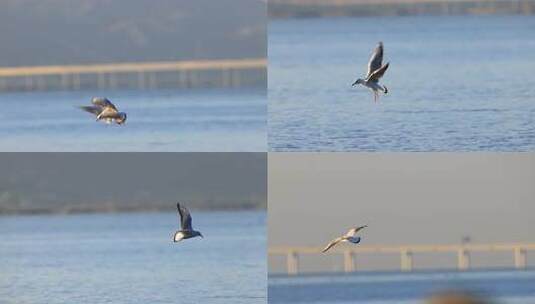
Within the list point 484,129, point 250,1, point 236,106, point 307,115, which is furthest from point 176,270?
point 484,129

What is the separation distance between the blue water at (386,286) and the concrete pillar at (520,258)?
0.12 meters

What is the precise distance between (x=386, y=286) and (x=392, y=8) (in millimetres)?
3500

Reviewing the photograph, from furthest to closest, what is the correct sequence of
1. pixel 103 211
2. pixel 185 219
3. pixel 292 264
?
1. pixel 103 211
2. pixel 292 264
3. pixel 185 219

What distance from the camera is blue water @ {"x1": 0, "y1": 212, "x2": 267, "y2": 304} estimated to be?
1773cm

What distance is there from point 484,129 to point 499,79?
401 centimetres

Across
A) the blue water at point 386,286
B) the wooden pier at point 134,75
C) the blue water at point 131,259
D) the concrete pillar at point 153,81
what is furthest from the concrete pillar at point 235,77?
the blue water at point 386,286

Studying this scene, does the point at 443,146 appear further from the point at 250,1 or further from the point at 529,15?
the point at 529,15

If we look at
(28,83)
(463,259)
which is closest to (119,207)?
(28,83)

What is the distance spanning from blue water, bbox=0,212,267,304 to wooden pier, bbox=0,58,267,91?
7.70 feet

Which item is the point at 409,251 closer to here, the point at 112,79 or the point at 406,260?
the point at 406,260

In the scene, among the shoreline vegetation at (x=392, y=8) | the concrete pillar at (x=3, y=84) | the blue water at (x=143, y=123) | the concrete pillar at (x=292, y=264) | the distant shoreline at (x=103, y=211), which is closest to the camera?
the shoreline vegetation at (x=392, y=8)

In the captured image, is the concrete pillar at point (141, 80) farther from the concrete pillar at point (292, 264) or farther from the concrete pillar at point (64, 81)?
the concrete pillar at point (292, 264)

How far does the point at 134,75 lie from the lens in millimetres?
22797

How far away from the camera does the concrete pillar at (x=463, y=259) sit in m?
20.2
